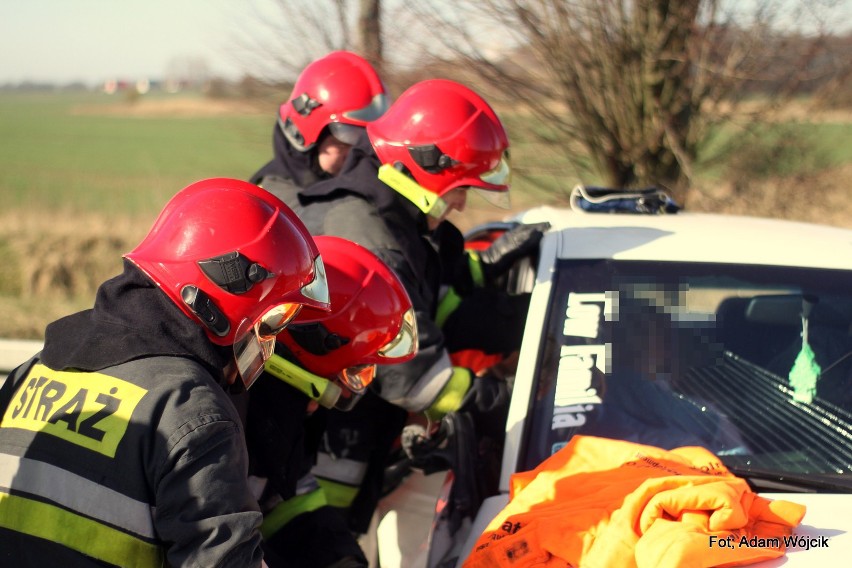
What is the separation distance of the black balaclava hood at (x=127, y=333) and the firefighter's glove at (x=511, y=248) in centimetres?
150

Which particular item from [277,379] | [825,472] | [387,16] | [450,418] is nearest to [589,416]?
[450,418]

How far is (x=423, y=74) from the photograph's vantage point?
7660 mm

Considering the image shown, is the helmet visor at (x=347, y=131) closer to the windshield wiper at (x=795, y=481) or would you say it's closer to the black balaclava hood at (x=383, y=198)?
the black balaclava hood at (x=383, y=198)

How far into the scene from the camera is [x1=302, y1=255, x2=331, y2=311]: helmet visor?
231cm

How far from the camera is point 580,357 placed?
9.05 ft

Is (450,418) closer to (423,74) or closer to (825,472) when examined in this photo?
(825,472)

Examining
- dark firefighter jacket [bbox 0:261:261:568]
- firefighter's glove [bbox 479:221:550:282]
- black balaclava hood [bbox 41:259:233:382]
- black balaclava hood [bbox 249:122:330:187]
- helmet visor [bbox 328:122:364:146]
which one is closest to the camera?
dark firefighter jacket [bbox 0:261:261:568]

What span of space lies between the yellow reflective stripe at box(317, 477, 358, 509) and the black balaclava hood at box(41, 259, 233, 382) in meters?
0.98

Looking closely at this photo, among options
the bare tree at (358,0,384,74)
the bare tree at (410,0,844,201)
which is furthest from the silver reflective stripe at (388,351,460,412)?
the bare tree at (358,0,384,74)

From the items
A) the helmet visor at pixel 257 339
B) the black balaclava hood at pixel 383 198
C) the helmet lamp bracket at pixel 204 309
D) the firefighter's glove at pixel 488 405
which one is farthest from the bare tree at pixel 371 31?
the helmet lamp bracket at pixel 204 309

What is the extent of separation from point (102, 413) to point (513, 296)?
1806 millimetres

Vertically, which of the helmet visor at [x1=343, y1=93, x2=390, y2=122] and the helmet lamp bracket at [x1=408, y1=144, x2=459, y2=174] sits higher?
the helmet visor at [x1=343, y1=93, x2=390, y2=122]

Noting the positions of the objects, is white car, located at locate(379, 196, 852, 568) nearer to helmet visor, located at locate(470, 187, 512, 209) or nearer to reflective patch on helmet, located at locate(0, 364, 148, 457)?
helmet visor, located at locate(470, 187, 512, 209)

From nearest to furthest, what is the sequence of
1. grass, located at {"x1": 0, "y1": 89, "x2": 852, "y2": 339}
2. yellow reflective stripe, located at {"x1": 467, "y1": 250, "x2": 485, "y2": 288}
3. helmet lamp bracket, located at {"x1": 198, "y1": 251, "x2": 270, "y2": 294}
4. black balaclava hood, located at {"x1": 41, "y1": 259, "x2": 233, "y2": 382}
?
1. black balaclava hood, located at {"x1": 41, "y1": 259, "x2": 233, "y2": 382}
2. helmet lamp bracket, located at {"x1": 198, "y1": 251, "x2": 270, "y2": 294}
3. yellow reflective stripe, located at {"x1": 467, "y1": 250, "x2": 485, "y2": 288}
4. grass, located at {"x1": 0, "y1": 89, "x2": 852, "y2": 339}
